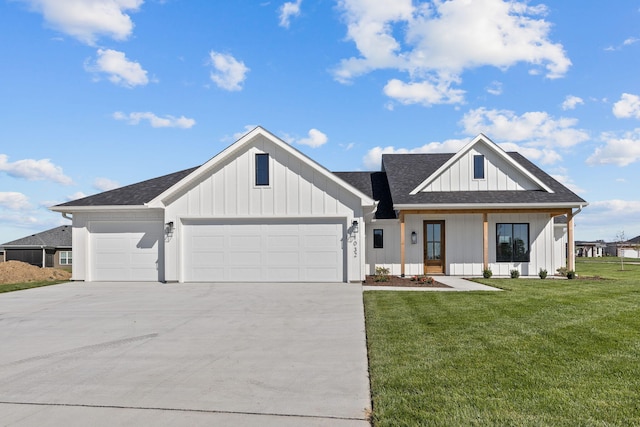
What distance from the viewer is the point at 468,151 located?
61.6 ft

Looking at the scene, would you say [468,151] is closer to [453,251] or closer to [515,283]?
[453,251]

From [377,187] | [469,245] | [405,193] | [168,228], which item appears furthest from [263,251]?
[469,245]

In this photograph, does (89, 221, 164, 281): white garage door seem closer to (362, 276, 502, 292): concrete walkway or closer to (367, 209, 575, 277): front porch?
(362, 276, 502, 292): concrete walkway

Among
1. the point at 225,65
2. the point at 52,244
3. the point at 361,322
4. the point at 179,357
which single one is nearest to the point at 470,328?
the point at 361,322

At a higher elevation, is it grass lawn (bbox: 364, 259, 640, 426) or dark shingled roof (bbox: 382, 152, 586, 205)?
dark shingled roof (bbox: 382, 152, 586, 205)

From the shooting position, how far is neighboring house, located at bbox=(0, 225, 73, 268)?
3684cm

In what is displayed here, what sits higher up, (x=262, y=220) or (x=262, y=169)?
(x=262, y=169)

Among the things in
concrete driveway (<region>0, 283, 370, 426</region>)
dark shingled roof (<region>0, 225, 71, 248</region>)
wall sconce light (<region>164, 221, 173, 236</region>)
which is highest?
wall sconce light (<region>164, 221, 173, 236</region>)

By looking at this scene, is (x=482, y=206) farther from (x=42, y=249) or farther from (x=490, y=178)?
(x=42, y=249)

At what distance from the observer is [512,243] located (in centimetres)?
1869

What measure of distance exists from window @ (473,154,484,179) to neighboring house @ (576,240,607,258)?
46.2 meters

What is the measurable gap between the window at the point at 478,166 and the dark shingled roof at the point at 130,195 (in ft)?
43.0

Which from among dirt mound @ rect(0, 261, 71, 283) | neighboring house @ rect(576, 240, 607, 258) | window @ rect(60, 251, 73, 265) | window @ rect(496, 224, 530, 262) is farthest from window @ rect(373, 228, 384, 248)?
neighboring house @ rect(576, 240, 607, 258)

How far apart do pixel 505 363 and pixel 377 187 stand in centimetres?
1634
